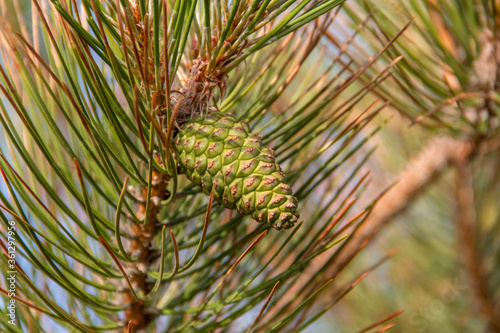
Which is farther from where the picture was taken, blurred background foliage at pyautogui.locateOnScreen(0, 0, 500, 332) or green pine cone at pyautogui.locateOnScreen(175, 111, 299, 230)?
blurred background foliage at pyautogui.locateOnScreen(0, 0, 500, 332)

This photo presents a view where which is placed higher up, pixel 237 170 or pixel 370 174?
pixel 237 170

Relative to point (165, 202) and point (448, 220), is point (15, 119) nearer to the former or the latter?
point (165, 202)

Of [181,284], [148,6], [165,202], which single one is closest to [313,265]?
[181,284]

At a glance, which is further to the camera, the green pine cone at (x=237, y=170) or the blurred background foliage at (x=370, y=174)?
the blurred background foliage at (x=370, y=174)

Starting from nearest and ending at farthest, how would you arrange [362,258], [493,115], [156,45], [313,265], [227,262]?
[156,45]
[227,262]
[493,115]
[313,265]
[362,258]

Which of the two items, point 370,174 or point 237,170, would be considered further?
point 370,174

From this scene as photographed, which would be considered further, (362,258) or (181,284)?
(362,258)

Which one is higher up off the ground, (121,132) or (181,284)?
Result: (121,132)

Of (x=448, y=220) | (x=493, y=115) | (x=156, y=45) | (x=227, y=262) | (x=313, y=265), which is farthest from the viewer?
(x=448, y=220)
